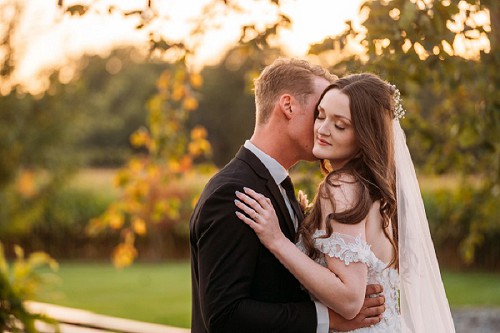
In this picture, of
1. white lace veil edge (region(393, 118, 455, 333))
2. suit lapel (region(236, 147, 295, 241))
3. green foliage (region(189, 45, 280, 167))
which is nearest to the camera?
suit lapel (region(236, 147, 295, 241))

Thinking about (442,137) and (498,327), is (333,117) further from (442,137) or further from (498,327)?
(498,327)

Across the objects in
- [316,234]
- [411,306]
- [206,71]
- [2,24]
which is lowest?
[411,306]

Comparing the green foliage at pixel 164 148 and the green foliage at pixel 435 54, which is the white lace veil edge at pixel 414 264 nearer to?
the green foliage at pixel 435 54

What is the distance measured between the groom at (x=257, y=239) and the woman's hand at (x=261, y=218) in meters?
0.03

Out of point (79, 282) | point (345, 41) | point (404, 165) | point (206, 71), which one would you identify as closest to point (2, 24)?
point (79, 282)

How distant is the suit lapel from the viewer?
8.75 feet

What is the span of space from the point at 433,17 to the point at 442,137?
2048 mm

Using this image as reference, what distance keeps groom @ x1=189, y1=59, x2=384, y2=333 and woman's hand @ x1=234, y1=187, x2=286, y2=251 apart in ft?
0.09

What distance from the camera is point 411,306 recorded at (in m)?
3.01

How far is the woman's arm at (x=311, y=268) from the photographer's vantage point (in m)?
2.49

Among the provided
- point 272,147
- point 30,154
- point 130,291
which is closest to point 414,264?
point 272,147

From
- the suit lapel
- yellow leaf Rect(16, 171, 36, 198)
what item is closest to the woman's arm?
the suit lapel

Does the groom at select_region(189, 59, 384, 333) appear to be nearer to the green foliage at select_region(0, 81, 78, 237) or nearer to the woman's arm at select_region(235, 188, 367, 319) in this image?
the woman's arm at select_region(235, 188, 367, 319)

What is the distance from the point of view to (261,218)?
8.20 ft
